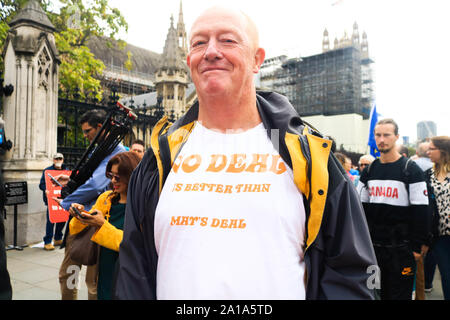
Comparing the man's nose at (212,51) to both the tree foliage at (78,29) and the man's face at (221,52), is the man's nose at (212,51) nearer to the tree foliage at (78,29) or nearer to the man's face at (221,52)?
the man's face at (221,52)

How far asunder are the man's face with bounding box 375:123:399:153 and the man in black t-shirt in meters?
0.01

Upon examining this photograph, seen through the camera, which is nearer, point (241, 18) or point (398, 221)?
point (241, 18)

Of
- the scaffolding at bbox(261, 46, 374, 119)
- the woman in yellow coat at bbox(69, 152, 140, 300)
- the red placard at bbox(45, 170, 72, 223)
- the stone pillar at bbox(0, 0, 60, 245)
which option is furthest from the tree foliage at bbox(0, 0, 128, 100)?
the scaffolding at bbox(261, 46, 374, 119)

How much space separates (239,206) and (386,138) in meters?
2.89

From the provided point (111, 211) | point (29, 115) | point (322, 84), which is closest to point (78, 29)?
point (29, 115)

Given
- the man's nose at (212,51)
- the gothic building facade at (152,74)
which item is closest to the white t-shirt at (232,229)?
the man's nose at (212,51)

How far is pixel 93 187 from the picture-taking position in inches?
130

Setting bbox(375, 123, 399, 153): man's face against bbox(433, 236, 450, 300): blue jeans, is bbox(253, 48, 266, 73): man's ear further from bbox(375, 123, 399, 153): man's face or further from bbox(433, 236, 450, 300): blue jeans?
bbox(433, 236, 450, 300): blue jeans

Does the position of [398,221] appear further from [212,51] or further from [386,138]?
[212,51]

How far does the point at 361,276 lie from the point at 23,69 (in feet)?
25.4

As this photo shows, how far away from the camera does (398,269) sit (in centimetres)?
337

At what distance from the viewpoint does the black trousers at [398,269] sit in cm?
338

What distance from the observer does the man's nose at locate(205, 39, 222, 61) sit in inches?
56.9
